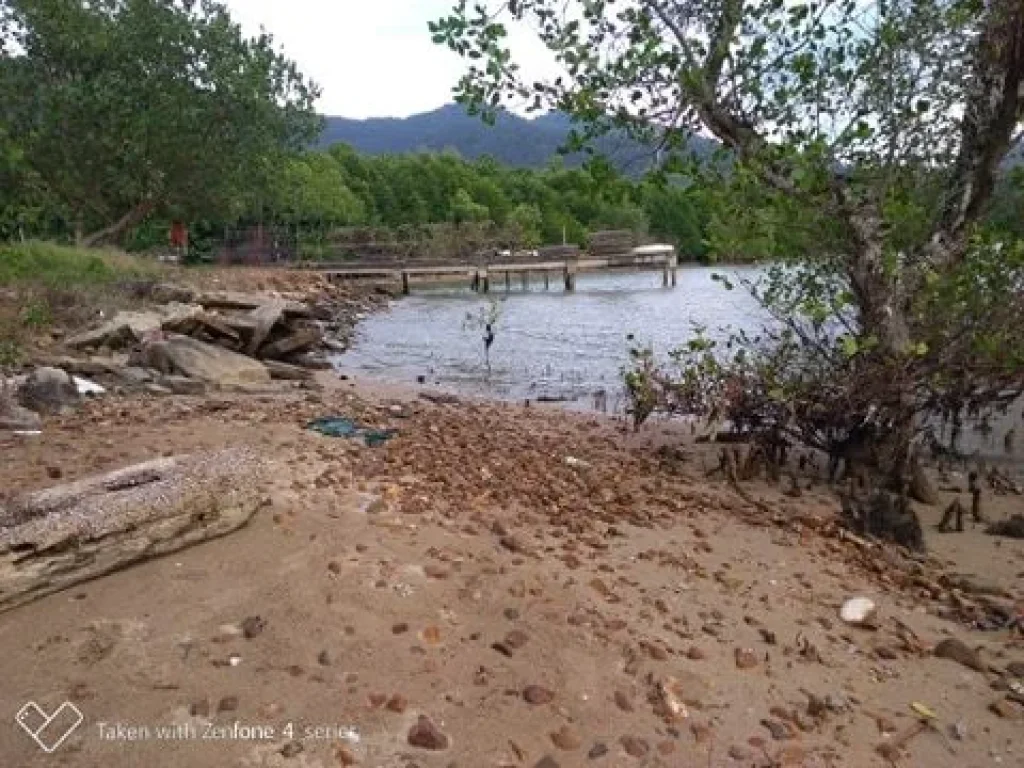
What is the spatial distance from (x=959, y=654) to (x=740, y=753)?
1755 mm

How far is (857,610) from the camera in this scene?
15.4 feet

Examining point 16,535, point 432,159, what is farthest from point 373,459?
point 432,159

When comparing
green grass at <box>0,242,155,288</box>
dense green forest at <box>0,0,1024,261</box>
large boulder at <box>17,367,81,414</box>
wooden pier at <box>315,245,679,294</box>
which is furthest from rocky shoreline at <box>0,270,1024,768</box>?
wooden pier at <box>315,245,679,294</box>

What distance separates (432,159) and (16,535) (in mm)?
85890

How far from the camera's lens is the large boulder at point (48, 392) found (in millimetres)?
7461

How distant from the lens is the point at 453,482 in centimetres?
571

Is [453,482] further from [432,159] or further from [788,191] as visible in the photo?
[432,159]

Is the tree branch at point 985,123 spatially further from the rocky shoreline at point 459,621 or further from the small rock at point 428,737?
the small rock at point 428,737

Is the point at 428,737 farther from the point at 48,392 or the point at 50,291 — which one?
the point at 50,291

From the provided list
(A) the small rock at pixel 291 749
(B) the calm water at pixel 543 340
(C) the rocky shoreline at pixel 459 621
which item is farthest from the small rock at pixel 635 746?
(B) the calm water at pixel 543 340

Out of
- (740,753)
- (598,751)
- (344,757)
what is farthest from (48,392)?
(740,753)

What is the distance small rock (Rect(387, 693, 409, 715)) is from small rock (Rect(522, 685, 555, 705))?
0.46 meters

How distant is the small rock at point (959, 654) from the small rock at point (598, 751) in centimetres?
215

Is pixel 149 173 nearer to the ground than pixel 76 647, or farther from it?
farther from it
